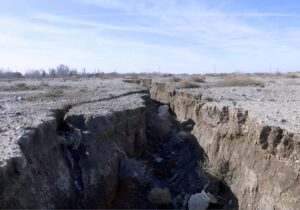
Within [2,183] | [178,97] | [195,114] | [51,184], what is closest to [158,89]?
[178,97]

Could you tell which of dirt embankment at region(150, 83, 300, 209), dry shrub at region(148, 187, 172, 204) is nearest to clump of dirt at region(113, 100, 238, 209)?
dry shrub at region(148, 187, 172, 204)

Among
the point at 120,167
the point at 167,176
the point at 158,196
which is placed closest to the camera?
the point at 158,196

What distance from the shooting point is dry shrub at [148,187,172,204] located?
38.5 feet

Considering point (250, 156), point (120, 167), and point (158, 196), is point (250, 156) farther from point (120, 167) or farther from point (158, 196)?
point (120, 167)

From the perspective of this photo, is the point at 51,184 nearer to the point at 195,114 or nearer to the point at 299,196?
the point at 299,196

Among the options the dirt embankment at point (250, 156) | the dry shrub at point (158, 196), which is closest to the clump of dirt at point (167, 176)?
the dry shrub at point (158, 196)

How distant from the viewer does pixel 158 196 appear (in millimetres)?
11742

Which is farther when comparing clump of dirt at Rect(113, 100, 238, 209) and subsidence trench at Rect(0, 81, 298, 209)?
clump of dirt at Rect(113, 100, 238, 209)

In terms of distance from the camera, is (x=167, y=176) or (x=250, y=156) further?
(x=167, y=176)

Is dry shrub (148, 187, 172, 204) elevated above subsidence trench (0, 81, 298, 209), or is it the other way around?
subsidence trench (0, 81, 298, 209)

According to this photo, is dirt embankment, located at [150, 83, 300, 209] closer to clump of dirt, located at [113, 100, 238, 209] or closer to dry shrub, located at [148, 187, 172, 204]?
clump of dirt, located at [113, 100, 238, 209]

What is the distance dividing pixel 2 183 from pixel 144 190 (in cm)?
596

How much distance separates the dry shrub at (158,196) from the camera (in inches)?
462

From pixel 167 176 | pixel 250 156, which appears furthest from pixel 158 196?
pixel 250 156
